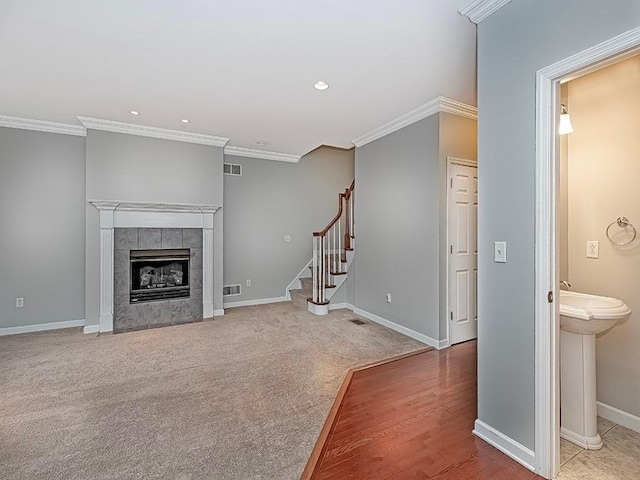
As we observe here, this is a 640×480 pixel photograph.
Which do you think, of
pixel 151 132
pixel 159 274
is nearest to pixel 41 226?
pixel 159 274

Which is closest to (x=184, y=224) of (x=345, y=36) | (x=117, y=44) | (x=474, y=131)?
(x=117, y=44)

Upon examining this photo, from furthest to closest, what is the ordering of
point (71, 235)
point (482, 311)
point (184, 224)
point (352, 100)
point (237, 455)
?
point (184, 224)
point (71, 235)
point (352, 100)
point (482, 311)
point (237, 455)

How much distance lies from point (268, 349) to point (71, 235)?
3216 mm

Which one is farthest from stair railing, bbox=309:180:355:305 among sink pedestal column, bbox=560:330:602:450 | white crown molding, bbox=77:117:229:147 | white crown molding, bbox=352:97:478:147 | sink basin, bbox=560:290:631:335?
sink basin, bbox=560:290:631:335

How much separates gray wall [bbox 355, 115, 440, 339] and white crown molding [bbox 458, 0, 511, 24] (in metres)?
1.56

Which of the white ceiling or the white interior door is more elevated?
the white ceiling

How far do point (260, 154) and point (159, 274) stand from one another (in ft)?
8.58

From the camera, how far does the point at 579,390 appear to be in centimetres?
198

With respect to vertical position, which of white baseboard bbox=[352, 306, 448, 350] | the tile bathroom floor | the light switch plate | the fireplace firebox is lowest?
the tile bathroom floor

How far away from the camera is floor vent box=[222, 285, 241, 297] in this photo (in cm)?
549

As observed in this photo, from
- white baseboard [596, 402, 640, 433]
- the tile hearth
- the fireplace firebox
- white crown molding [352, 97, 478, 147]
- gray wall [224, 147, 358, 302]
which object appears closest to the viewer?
white baseboard [596, 402, 640, 433]

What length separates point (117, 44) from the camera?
2.45 metres

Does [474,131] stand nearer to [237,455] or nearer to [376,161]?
[376,161]

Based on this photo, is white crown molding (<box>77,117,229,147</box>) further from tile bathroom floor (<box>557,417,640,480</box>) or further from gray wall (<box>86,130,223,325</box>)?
tile bathroom floor (<box>557,417,640,480</box>)
